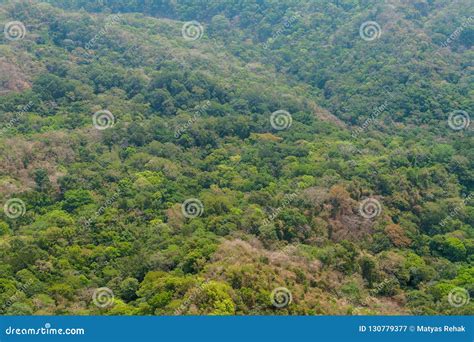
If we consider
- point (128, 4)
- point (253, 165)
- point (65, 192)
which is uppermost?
point (128, 4)

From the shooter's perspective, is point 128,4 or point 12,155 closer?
point 12,155

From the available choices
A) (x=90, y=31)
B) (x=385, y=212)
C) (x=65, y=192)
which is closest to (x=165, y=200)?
(x=65, y=192)

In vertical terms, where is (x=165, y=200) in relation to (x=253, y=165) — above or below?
below

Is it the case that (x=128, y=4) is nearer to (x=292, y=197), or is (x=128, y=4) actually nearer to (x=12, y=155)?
(x=12, y=155)

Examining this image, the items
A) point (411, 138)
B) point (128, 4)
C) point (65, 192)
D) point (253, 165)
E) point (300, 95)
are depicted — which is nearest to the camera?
point (65, 192)

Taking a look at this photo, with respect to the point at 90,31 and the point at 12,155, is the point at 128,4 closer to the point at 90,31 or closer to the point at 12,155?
the point at 90,31

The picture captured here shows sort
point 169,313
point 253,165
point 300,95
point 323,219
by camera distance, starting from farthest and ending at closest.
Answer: point 300,95 → point 253,165 → point 323,219 → point 169,313
